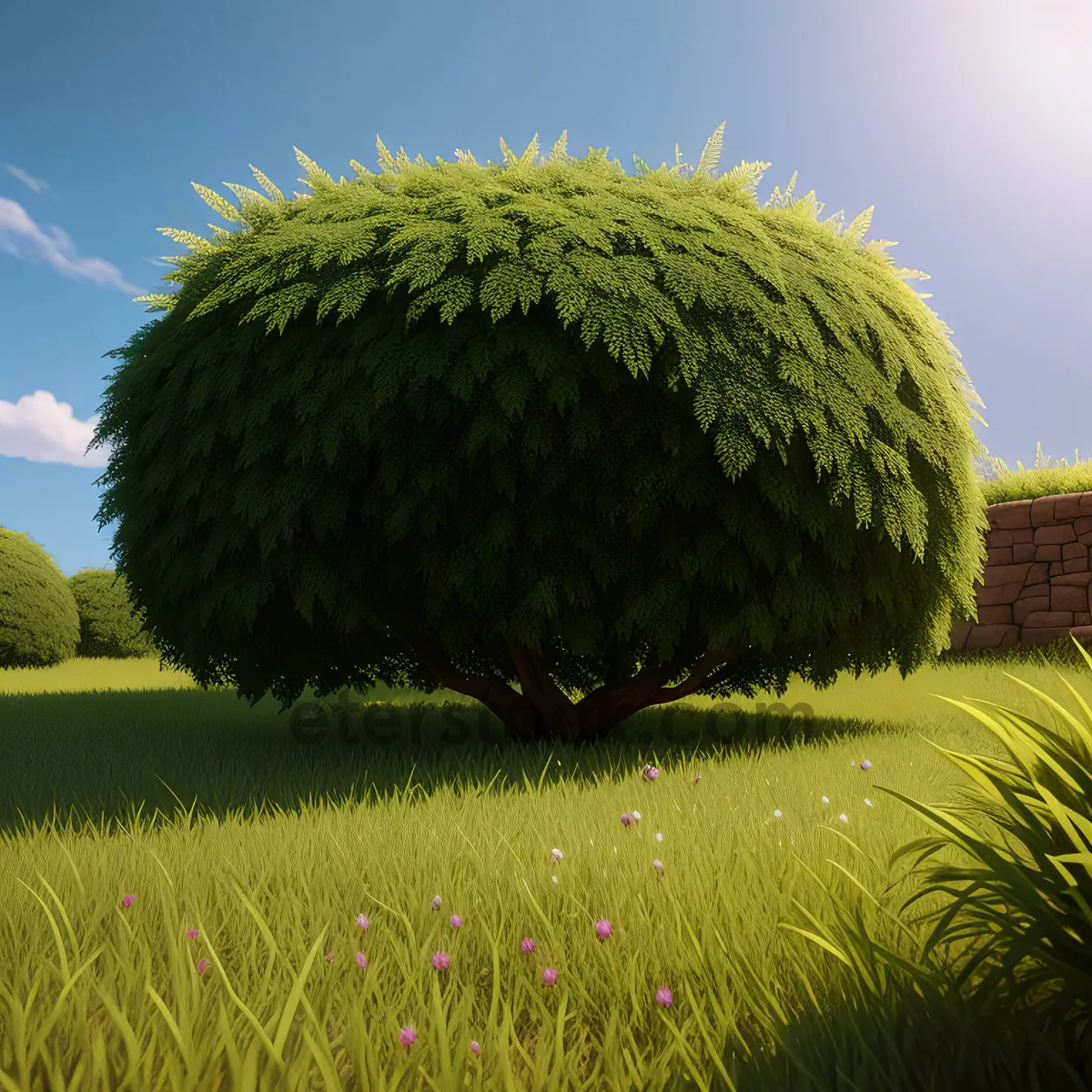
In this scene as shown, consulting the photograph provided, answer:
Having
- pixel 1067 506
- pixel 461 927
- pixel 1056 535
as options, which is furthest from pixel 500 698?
pixel 1067 506

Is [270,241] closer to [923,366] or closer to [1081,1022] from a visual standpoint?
[923,366]

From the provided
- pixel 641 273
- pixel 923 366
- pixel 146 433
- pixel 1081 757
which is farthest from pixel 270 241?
A: pixel 1081 757

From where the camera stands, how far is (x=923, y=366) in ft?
19.8

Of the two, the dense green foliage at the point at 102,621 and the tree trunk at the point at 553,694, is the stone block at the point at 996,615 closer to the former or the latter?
the tree trunk at the point at 553,694

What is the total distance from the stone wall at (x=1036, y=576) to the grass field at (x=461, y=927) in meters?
8.06

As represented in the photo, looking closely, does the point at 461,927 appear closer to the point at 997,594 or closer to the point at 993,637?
the point at 993,637

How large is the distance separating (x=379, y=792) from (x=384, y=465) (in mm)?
1891

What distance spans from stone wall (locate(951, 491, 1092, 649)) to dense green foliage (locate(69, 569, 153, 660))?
19.2 meters

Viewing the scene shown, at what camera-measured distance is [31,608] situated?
18.4 metres

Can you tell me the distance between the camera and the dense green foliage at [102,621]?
21609mm

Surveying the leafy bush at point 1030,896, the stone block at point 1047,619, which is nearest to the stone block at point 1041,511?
the stone block at point 1047,619

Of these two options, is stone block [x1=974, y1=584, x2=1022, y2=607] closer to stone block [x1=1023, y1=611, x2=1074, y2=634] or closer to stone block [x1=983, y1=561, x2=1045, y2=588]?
stone block [x1=983, y1=561, x2=1045, y2=588]

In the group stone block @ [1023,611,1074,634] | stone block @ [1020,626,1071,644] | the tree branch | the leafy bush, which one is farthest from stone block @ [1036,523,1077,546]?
the leafy bush

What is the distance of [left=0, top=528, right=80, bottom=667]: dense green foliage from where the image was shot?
1819cm
